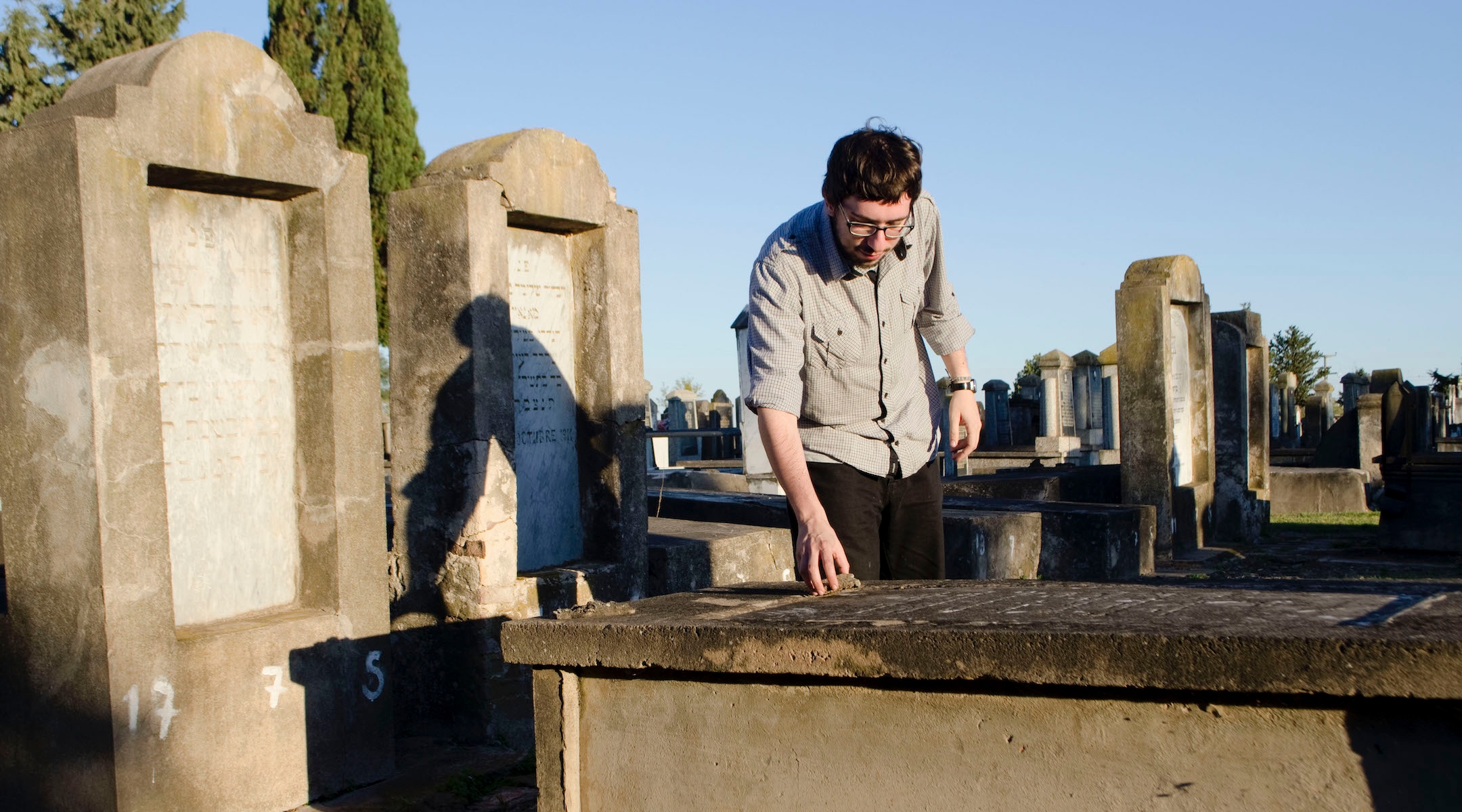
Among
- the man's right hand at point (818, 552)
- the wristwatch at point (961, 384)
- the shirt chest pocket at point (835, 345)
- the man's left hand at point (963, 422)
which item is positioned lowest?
the man's right hand at point (818, 552)

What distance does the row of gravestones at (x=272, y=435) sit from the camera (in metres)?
3.40

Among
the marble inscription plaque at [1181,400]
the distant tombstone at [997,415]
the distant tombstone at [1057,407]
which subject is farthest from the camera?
the distant tombstone at [997,415]

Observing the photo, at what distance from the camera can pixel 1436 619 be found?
204cm

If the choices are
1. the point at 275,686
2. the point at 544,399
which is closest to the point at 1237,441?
the point at 544,399

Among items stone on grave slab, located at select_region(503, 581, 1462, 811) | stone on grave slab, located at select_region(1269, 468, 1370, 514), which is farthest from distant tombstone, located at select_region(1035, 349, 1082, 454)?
stone on grave slab, located at select_region(503, 581, 1462, 811)

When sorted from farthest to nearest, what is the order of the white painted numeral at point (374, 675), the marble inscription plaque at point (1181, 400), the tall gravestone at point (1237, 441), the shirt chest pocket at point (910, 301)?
the tall gravestone at point (1237, 441) < the marble inscription plaque at point (1181, 400) < the white painted numeral at point (374, 675) < the shirt chest pocket at point (910, 301)

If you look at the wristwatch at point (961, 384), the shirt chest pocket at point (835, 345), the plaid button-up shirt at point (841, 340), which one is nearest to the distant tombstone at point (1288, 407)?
the wristwatch at point (961, 384)

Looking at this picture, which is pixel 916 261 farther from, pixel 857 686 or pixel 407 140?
pixel 407 140

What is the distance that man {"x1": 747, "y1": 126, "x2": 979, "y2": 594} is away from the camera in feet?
9.52

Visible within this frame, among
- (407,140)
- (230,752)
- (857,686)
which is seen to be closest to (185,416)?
(230,752)

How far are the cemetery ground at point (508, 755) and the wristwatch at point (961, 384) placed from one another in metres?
0.78

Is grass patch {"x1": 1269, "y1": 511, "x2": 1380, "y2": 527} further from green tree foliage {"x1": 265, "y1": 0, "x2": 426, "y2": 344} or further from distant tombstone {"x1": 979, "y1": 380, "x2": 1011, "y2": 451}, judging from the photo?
green tree foliage {"x1": 265, "y1": 0, "x2": 426, "y2": 344}

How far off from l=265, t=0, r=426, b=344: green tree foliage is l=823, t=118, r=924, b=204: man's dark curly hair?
19243 millimetres

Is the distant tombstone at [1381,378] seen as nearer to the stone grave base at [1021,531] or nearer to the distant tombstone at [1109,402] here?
the distant tombstone at [1109,402]
